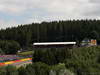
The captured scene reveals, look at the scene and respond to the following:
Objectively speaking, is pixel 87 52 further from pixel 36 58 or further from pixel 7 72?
pixel 7 72

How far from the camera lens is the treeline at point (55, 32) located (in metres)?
151

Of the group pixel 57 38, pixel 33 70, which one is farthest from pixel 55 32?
pixel 33 70

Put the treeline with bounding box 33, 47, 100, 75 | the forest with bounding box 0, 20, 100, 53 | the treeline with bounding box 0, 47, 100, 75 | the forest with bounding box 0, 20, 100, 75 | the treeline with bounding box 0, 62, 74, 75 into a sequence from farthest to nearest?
the forest with bounding box 0, 20, 100, 53
the forest with bounding box 0, 20, 100, 75
the treeline with bounding box 33, 47, 100, 75
the treeline with bounding box 0, 47, 100, 75
the treeline with bounding box 0, 62, 74, 75

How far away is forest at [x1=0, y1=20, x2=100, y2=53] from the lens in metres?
151

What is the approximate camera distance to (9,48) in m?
116

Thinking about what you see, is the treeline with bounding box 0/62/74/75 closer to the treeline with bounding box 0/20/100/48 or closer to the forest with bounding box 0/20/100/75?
the forest with bounding box 0/20/100/75

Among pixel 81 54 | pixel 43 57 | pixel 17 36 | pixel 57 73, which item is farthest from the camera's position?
pixel 17 36

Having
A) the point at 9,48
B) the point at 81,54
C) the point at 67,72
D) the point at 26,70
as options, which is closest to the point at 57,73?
the point at 67,72

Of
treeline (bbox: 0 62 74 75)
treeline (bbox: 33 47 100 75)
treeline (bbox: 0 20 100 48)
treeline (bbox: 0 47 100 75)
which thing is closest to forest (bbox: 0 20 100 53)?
treeline (bbox: 0 20 100 48)

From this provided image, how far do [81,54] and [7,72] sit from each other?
3337cm

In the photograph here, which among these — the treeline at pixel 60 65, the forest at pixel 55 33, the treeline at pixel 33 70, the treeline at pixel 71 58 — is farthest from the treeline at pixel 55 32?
the treeline at pixel 33 70

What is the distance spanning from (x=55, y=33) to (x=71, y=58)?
362ft

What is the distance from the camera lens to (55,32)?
170m

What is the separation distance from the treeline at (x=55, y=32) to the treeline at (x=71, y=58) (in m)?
81.3
